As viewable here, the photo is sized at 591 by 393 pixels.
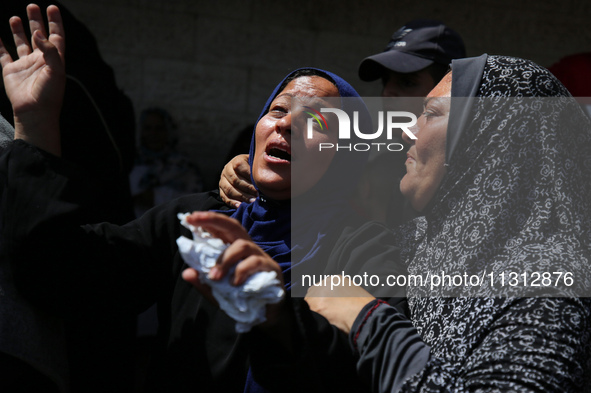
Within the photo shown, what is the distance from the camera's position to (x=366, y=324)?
1.49 meters

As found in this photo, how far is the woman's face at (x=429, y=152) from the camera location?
169 cm

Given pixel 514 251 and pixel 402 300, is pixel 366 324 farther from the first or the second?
pixel 514 251

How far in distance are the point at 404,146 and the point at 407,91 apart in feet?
1.74

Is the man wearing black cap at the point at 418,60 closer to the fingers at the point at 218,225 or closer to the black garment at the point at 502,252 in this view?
the black garment at the point at 502,252

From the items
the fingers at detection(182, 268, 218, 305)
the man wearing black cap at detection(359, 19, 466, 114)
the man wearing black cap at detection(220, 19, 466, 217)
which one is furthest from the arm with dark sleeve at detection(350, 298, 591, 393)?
the man wearing black cap at detection(359, 19, 466, 114)

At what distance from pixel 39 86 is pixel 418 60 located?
5.95 feet

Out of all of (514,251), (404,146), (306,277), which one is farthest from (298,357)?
(404,146)

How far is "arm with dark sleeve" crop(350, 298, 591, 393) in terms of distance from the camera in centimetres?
127

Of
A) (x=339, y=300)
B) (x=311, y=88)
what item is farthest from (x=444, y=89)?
(x=339, y=300)

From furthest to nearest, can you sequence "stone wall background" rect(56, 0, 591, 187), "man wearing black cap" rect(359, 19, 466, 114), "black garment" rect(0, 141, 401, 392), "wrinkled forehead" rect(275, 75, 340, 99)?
"stone wall background" rect(56, 0, 591, 187) → "man wearing black cap" rect(359, 19, 466, 114) → "wrinkled forehead" rect(275, 75, 340, 99) → "black garment" rect(0, 141, 401, 392)

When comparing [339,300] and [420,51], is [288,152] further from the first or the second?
[420,51]

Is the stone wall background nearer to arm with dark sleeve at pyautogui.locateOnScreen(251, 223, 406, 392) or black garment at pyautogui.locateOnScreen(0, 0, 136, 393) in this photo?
black garment at pyautogui.locateOnScreen(0, 0, 136, 393)

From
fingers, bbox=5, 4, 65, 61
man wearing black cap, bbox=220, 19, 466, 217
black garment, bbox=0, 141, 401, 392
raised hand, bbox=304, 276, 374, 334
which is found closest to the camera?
raised hand, bbox=304, 276, 374, 334

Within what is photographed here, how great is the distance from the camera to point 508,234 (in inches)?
59.0
